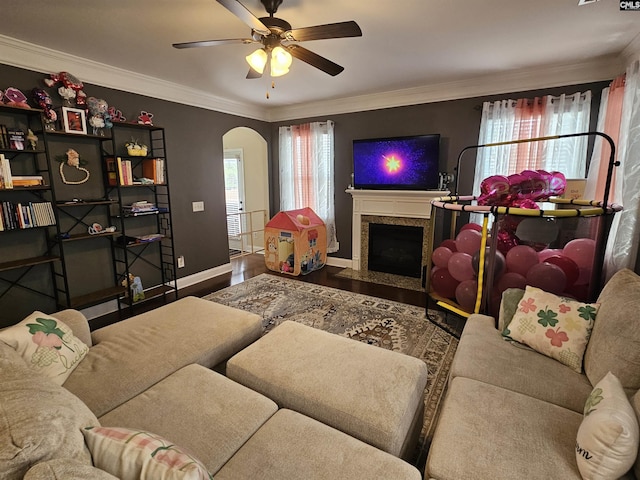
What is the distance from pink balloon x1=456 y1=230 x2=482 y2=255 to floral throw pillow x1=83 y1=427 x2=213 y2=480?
2708 mm

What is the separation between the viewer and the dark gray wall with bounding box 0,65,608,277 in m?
3.93

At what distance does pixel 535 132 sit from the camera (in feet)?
11.7

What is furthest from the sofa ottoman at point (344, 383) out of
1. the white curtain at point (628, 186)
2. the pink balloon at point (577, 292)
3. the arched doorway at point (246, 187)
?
the arched doorway at point (246, 187)

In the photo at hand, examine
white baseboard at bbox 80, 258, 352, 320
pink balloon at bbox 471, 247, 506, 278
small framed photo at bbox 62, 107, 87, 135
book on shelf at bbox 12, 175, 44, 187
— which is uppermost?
small framed photo at bbox 62, 107, 87, 135

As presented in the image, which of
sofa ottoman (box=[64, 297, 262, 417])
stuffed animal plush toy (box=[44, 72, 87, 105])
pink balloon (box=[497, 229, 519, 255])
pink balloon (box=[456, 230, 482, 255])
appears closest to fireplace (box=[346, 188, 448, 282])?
pink balloon (box=[456, 230, 482, 255])

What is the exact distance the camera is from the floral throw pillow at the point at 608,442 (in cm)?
101

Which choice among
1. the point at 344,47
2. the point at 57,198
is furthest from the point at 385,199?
the point at 57,198

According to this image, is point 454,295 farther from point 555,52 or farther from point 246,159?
point 246,159

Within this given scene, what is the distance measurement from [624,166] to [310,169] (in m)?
3.76

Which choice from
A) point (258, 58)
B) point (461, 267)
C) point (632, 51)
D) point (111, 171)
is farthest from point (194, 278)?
point (632, 51)

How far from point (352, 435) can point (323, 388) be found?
237mm

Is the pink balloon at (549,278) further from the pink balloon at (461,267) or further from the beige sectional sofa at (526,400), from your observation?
the beige sectional sofa at (526,400)

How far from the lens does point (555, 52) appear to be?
2990 mm

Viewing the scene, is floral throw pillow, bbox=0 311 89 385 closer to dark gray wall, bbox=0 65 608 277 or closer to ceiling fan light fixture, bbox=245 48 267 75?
ceiling fan light fixture, bbox=245 48 267 75
